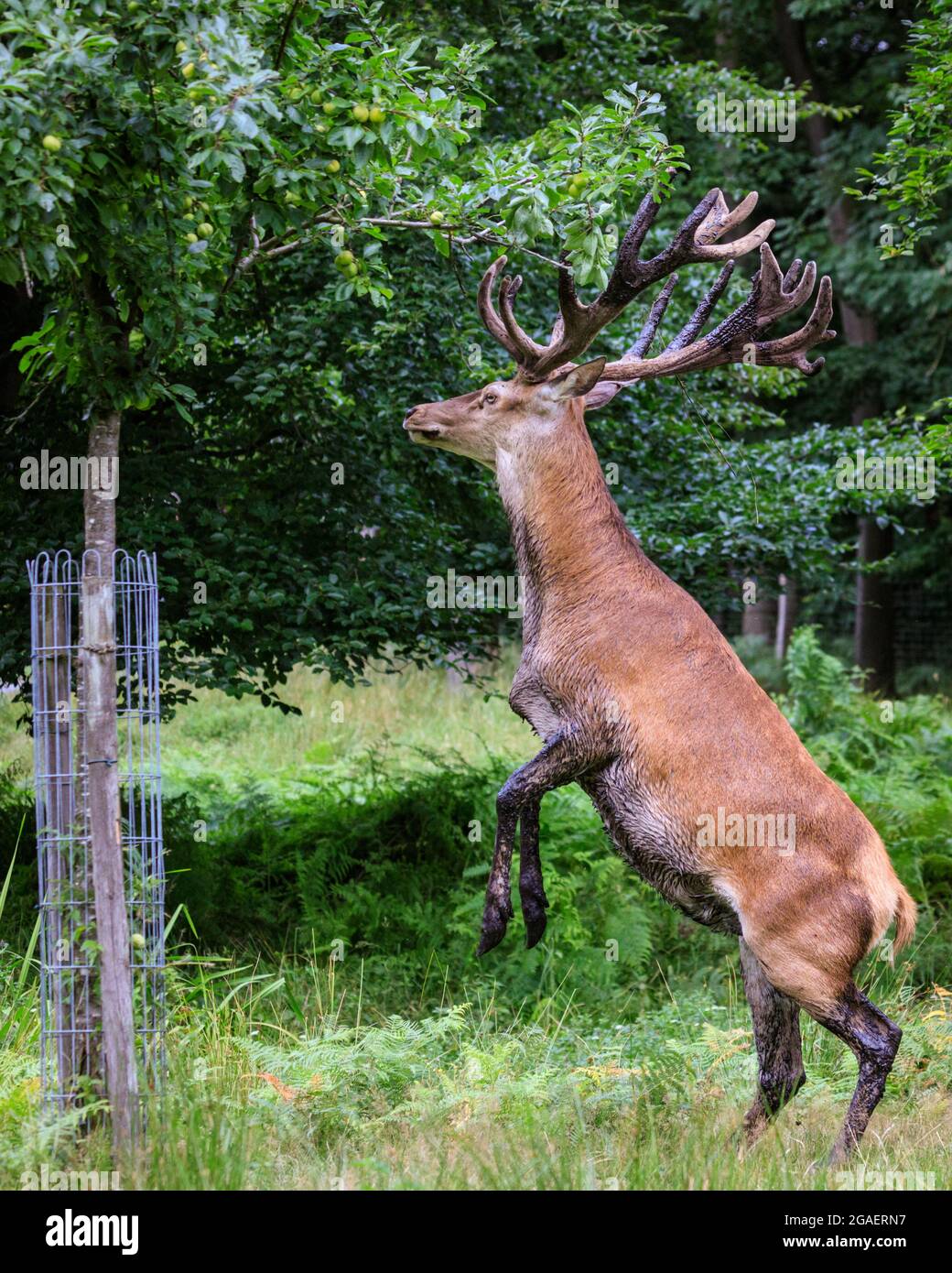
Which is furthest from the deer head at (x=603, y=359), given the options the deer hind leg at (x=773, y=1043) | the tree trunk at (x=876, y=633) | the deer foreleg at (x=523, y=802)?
the tree trunk at (x=876, y=633)

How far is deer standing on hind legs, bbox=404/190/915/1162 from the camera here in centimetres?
470

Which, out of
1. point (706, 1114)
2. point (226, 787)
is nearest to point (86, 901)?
point (706, 1114)

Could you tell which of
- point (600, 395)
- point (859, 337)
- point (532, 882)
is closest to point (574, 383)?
point (600, 395)

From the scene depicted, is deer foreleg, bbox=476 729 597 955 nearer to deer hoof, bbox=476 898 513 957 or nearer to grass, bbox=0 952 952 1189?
deer hoof, bbox=476 898 513 957

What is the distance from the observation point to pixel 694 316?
5.47 meters

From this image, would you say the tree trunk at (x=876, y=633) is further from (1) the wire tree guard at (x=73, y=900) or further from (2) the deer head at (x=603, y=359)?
(1) the wire tree guard at (x=73, y=900)

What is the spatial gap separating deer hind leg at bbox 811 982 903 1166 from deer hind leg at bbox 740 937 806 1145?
36 cm

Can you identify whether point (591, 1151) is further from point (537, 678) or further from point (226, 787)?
point (226, 787)

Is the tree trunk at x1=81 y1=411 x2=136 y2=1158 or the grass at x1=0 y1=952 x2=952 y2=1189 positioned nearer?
the grass at x1=0 y1=952 x2=952 y2=1189

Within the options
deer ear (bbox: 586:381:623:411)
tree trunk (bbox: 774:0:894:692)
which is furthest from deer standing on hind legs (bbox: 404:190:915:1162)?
tree trunk (bbox: 774:0:894:692)

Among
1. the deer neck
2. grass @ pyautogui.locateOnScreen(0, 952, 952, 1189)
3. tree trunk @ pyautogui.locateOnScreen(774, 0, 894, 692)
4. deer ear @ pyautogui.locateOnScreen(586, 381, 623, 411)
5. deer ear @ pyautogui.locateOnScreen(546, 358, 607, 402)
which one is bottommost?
grass @ pyautogui.locateOnScreen(0, 952, 952, 1189)

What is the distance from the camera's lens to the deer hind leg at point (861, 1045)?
467 cm

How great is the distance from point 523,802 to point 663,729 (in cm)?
57

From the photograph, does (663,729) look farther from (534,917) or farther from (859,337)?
(859,337)
